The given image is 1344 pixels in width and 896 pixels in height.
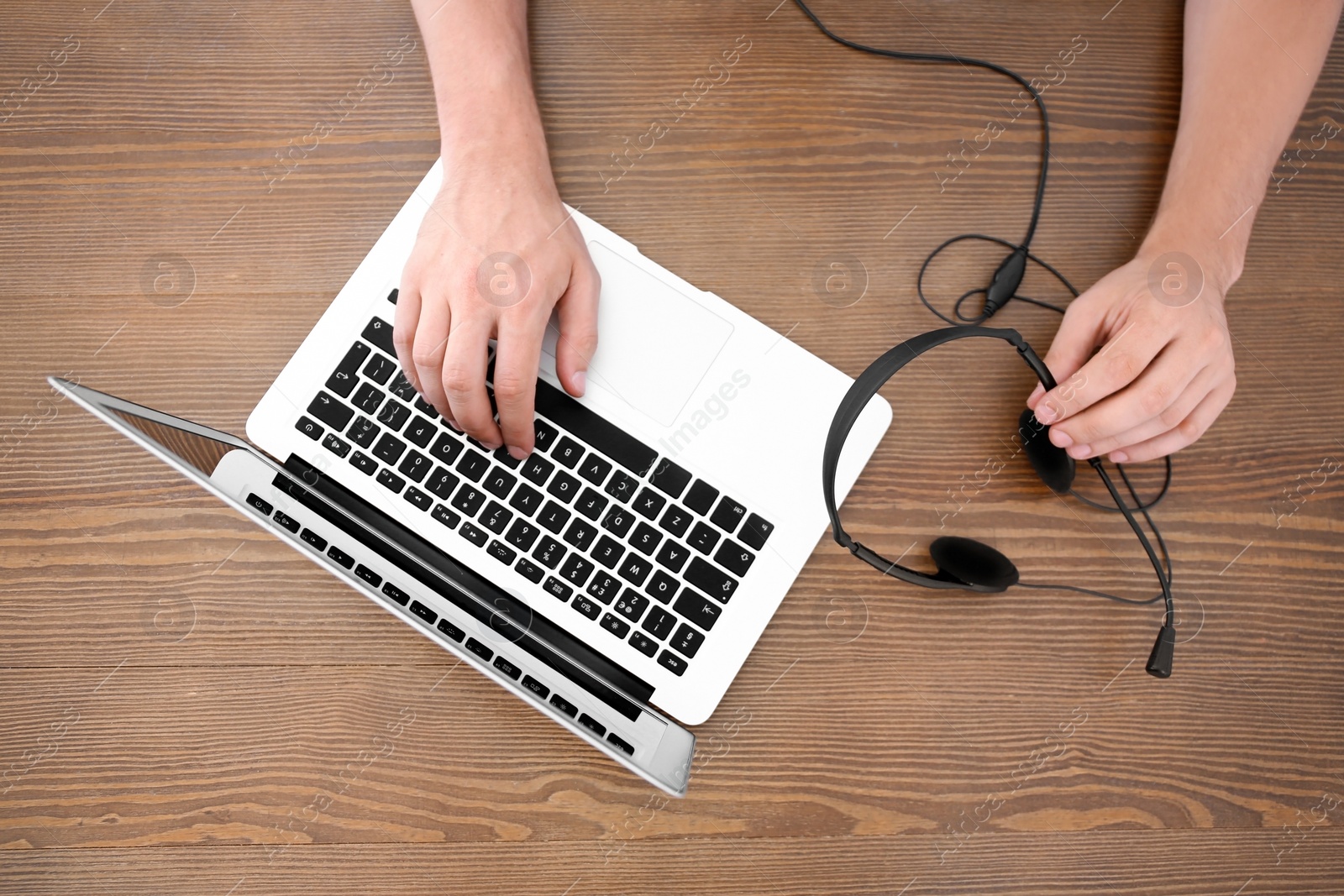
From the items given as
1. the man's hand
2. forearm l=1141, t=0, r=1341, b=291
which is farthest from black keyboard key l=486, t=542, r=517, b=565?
forearm l=1141, t=0, r=1341, b=291

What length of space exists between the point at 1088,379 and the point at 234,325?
0.85 metres

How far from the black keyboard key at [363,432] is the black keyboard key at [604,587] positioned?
9.8 inches

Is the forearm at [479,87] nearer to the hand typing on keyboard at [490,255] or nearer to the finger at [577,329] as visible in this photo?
the hand typing on keyboard at [490,255]

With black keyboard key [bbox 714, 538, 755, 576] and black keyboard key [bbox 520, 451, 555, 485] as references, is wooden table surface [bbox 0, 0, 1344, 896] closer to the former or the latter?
black keyboard key [bbox 714, 538, 755, 576]

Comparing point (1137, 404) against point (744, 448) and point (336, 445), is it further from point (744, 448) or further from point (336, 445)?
point (336, 445)

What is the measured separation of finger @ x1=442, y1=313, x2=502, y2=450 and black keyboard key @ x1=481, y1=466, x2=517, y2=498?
0.04 meters

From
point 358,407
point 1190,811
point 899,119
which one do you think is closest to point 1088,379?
point 899,119

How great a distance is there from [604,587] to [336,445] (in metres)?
0.29

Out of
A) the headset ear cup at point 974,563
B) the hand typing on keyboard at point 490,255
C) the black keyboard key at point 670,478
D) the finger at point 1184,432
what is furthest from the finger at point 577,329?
the finger at point 1184,432

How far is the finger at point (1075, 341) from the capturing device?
71 centimetres

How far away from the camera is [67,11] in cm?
81

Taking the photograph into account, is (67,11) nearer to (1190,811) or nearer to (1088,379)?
(1088,379)

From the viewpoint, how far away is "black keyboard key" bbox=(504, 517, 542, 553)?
2.24ft

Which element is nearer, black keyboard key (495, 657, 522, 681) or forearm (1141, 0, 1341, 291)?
black keyboard key (495, 657, 522, 681)
